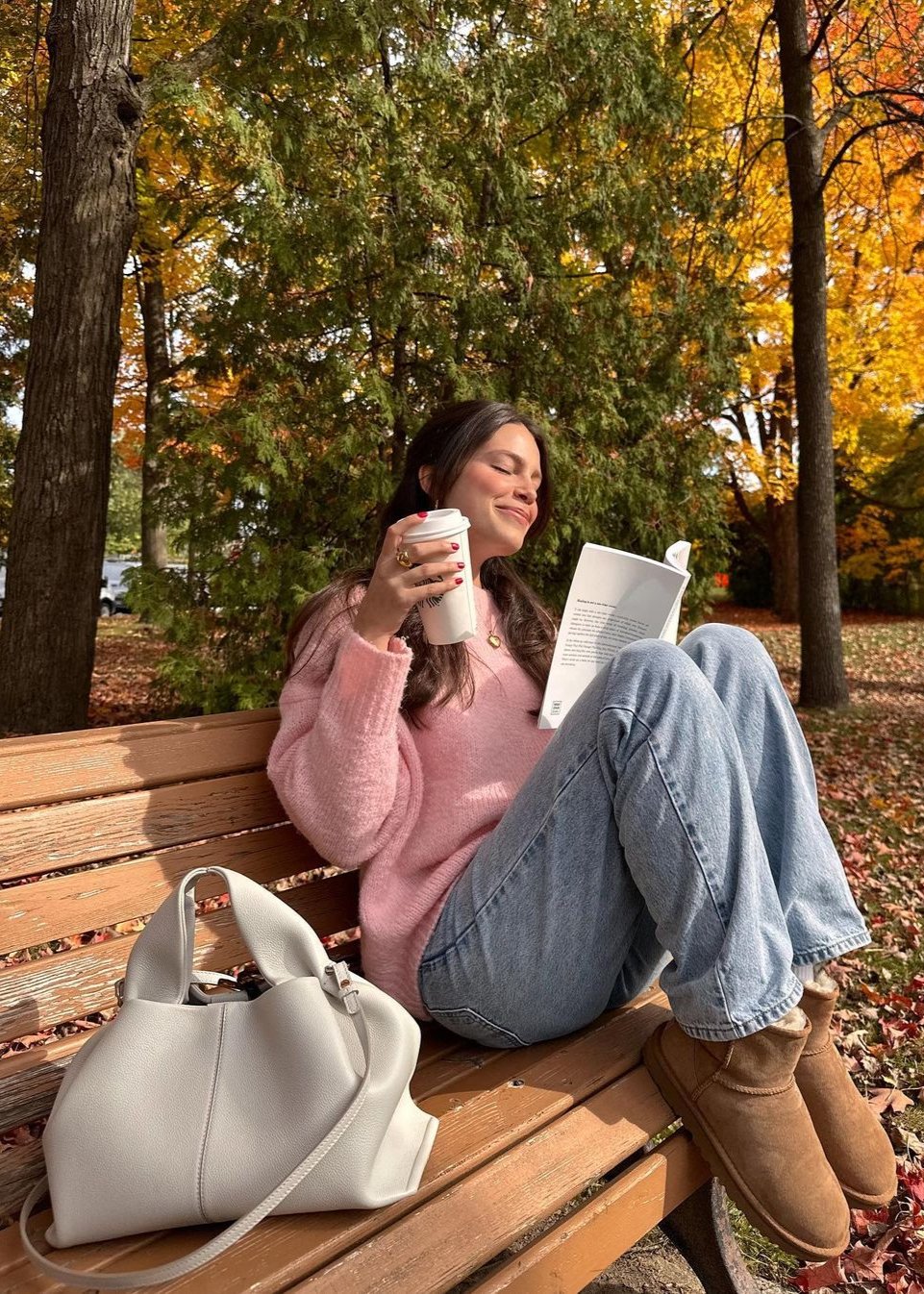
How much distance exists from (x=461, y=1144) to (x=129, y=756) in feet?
3.15

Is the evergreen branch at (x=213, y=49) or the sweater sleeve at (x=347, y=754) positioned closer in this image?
the sweater sleeve at (x=347, y=754)

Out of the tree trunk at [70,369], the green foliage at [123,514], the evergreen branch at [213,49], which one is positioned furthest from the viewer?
the green foliage at [123,514]

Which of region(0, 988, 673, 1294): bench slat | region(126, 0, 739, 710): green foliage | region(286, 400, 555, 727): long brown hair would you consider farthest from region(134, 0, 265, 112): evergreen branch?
region(0, 988, 673, 1294): bench slat

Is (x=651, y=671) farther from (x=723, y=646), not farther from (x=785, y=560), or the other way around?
(x=785, y=560)

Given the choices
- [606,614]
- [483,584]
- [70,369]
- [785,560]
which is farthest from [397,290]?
[785,560]

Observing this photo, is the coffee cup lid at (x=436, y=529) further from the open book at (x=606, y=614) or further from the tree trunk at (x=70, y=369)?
the tree trunk at (x=70, y=369)

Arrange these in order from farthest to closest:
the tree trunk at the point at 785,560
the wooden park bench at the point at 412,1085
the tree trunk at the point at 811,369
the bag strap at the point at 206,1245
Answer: the tree trunk at the point at 785,560, the tree trunk at the point at 811,369, the wooden park bench at the point at 412,1085, the bag strap at the point at 206,1245

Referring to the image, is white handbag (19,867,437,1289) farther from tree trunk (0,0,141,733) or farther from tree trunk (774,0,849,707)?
tree trunk (774,0,849,707)

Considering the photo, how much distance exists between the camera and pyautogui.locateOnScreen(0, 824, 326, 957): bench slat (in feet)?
5.84

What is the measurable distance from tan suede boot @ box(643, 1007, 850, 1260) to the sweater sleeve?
72cm

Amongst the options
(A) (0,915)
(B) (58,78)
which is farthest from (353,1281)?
(B) (58,78)

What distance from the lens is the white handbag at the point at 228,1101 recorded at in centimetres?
130

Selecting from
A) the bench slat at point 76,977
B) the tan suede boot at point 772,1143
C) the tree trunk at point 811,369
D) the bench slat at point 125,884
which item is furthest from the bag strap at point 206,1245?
the tree trunk at point 811,369

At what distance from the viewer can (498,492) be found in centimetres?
239
